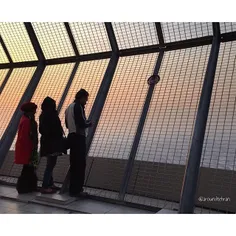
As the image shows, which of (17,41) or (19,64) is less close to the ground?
(17,41)

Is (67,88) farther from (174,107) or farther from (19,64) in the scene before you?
(174,107)

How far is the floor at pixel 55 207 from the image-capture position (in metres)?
3.20

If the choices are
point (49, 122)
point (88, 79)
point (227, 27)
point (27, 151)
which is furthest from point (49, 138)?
point (227, 27)

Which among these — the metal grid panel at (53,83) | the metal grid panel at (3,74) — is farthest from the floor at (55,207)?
the metal grid panel at (3,74)

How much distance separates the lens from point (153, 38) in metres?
4.29

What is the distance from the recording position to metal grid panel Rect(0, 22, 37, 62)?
509 cm

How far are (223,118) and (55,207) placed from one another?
2.33 m

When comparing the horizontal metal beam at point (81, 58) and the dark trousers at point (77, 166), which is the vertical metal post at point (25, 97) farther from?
the dark trousers at point (77, 166)

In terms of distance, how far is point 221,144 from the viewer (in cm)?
337

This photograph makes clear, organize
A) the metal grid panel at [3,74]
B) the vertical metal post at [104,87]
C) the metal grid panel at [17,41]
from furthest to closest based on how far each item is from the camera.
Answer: the metal grid panel at [3,74], the metal grid panel at [17,41], the vertical metal post at [104,87]

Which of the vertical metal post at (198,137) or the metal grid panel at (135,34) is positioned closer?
the vertical metal post at (198,137)

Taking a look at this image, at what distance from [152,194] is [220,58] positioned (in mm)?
2052

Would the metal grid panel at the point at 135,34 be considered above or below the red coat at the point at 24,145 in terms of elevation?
above

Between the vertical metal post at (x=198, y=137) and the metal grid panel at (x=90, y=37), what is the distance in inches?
66.4
